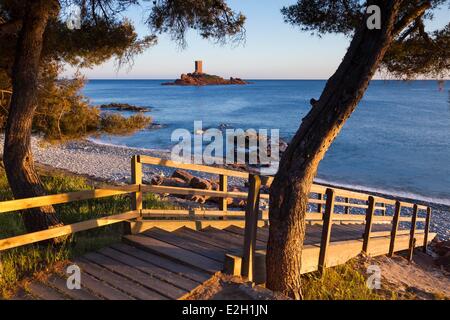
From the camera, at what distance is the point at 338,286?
471cm

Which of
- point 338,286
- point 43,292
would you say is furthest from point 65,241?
point 338,286

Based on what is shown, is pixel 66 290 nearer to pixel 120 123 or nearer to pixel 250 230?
pixel 250 230

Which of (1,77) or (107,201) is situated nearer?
(1,77)

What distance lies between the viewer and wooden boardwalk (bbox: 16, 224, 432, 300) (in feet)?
12.2

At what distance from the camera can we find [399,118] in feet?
163

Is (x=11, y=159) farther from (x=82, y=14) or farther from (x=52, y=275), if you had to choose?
(x=82, y=14)

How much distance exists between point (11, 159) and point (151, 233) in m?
2.20

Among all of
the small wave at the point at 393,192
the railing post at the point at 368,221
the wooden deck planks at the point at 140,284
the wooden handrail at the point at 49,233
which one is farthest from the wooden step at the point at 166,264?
the small wave at the point at 393,192

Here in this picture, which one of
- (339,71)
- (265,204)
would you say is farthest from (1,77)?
(265,204)

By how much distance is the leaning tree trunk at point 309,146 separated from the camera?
3799mm

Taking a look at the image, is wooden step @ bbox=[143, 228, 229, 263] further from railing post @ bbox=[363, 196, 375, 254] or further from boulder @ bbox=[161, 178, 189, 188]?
boulder @ bbox=[161, 178, 189, 188]

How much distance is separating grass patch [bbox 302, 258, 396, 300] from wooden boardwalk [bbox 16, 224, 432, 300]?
0.26 meters

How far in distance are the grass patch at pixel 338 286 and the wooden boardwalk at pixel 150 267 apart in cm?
26
